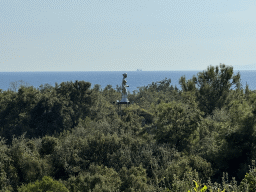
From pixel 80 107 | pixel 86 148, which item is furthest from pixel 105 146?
pixel 80 107

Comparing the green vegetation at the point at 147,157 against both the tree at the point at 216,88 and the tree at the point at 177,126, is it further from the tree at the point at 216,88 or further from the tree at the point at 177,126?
the tree at the point at 216,88

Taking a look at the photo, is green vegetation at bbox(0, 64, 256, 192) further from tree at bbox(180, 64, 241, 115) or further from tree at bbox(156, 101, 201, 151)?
tree at bbox(180, 64, 241, 115)

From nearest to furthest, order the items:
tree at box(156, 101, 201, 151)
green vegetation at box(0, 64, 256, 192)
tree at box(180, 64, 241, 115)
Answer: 1. green vegetation at box(0, 64, 256, 192)
2. tree at box(156, 101, 201, 151)
3. tree at box(180, 64, 241, 115)

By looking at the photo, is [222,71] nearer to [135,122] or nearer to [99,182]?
[135,122]

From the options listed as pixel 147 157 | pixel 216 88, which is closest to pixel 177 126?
pixel 147 157

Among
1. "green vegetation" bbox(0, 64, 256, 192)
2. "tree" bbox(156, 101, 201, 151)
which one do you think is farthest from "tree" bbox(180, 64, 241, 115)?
"tree" bbox(156, 101, 201, 151)

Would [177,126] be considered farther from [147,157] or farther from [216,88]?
[216,88]

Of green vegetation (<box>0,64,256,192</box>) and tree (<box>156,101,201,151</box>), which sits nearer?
green vegetation (<box>0,64,256,192</box>)

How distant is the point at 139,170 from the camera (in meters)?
13.2

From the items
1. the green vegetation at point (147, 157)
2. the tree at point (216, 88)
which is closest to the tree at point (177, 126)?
the green vegetation at point (147, 157)

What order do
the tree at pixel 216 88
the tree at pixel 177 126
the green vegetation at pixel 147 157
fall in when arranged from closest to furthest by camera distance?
the green vegetation at pixel 147 157
the tree at pixel 177 126
the tree at pixel 216 88

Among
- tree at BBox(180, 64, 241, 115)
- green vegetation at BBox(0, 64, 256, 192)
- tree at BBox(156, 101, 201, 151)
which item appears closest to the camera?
green vegetation at BBox(0, 64, 256, 192)

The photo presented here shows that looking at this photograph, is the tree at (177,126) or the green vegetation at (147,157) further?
the tree at (177,126)

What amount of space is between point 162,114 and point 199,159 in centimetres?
441
